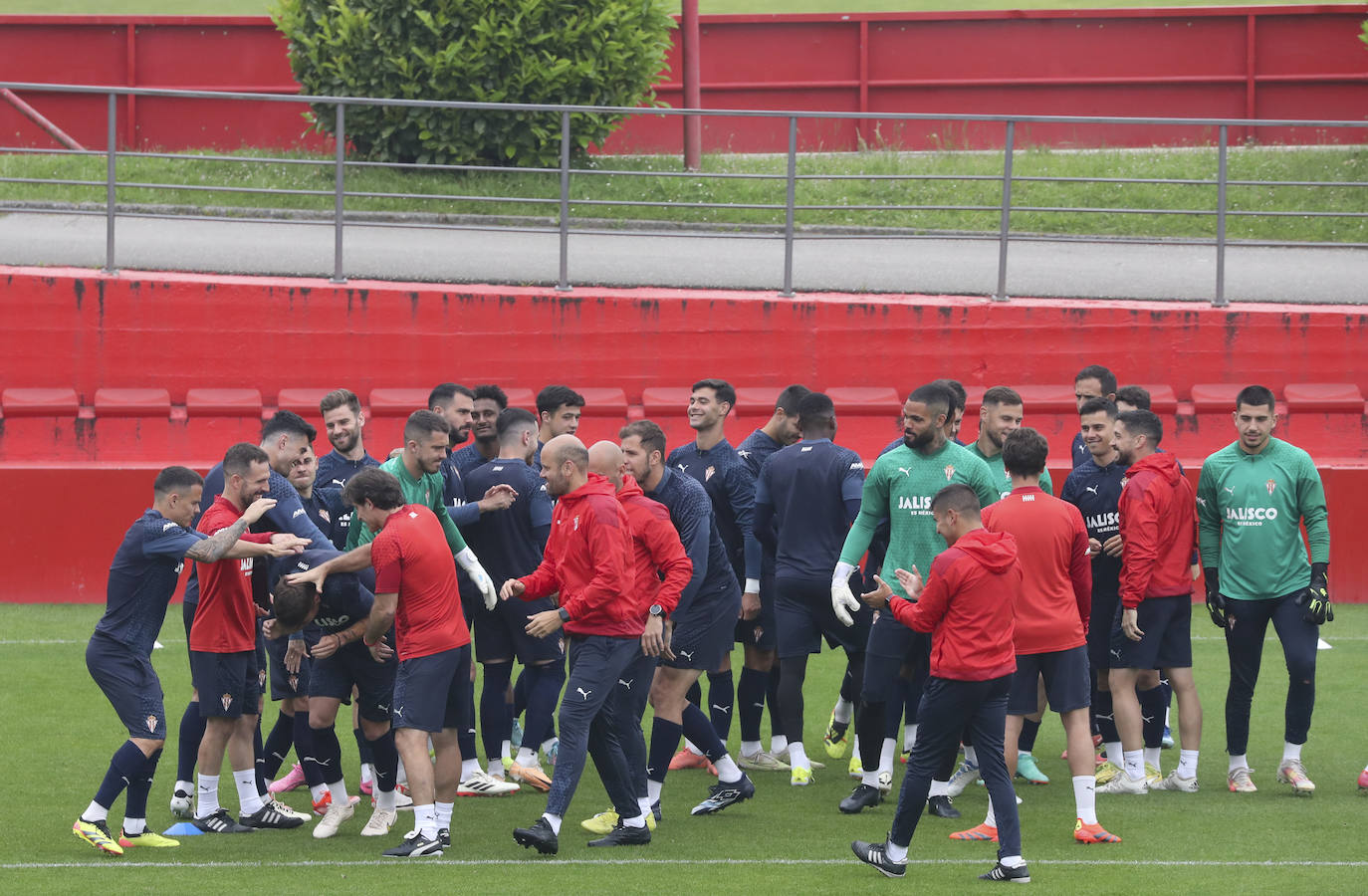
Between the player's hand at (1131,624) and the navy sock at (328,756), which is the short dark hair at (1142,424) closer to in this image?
the player's hand at (1131,624)

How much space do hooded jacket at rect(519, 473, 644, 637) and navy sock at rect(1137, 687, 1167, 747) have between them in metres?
3.19

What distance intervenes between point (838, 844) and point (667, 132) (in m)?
18.0

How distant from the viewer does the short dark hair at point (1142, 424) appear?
9336 millimetres

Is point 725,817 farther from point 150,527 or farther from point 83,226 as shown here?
point 83,226

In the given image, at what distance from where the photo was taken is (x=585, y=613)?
8.05 meters

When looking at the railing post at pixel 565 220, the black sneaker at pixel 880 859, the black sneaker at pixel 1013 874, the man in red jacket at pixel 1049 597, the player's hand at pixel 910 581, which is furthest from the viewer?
the railing post at pixel 565 220

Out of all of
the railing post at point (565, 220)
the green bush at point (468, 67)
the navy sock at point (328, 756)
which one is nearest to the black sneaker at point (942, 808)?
the navy sock at point (328, 756)

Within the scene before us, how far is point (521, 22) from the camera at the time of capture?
1789 centimetres

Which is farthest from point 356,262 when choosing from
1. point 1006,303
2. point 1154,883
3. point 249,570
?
point 1154,883

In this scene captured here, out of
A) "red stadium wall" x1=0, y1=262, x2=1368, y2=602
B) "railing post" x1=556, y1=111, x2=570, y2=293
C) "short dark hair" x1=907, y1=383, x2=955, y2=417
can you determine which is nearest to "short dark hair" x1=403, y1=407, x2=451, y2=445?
"short dark hair" x1=907, y1=383, x2=955, y2=417

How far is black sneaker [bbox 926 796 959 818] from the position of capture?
8805 millimetres

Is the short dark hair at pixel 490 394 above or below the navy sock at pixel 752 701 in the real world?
above

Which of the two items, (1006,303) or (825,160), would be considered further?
(825,160)

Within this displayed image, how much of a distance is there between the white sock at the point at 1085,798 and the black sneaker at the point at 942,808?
0.79m
